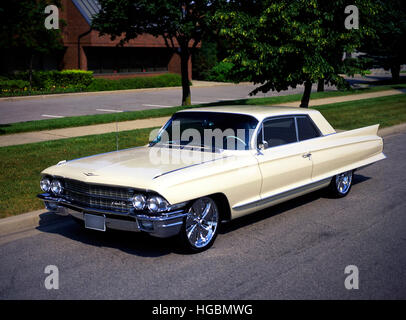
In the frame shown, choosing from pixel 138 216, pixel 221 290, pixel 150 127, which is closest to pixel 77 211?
pixel 138 216

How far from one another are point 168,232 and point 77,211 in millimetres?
1205

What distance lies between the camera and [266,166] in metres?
6.42

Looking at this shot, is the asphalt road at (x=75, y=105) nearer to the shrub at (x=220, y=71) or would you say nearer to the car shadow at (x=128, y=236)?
the car shadow at (x=128, y=236)

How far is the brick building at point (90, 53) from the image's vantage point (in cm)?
3622

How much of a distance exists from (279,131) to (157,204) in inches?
102

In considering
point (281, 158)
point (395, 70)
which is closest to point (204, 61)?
Result: point (395, 70)

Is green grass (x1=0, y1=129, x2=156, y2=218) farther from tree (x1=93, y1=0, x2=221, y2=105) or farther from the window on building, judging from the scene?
the window on building

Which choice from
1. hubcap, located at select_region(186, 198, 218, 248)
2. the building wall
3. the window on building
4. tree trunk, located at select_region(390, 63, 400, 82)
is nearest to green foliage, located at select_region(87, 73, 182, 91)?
the building wall

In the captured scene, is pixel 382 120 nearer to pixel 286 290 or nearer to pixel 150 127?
pixel 150 127

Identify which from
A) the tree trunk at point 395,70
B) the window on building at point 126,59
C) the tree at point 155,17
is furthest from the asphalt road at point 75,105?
the tree trunk at point 395,70

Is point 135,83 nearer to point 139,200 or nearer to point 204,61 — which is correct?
point 204,61

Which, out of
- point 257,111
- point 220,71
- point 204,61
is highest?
point 204,61

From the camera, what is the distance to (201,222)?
18.9ft

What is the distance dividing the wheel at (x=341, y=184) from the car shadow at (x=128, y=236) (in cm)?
83
